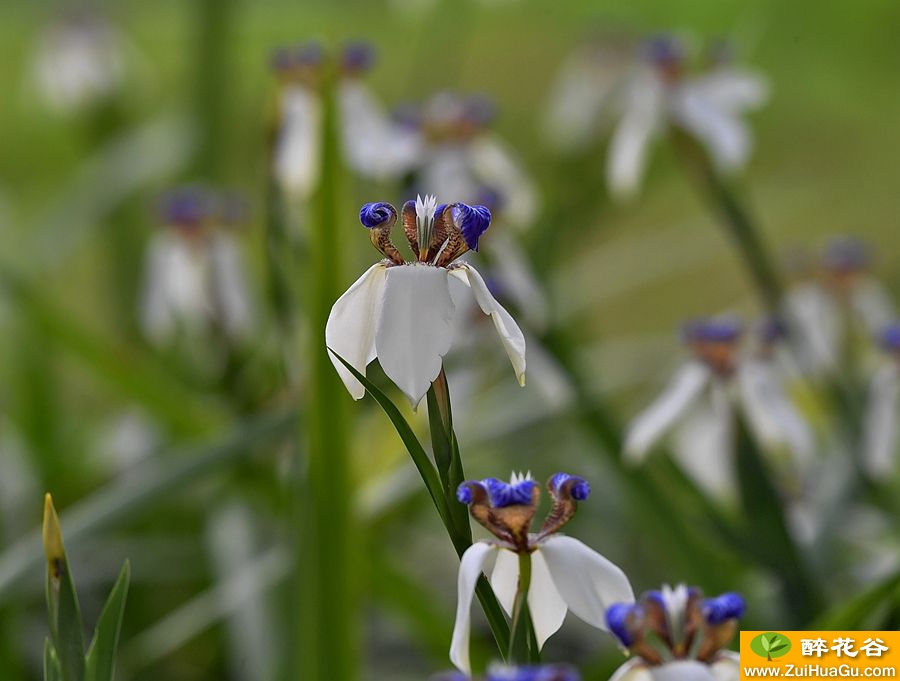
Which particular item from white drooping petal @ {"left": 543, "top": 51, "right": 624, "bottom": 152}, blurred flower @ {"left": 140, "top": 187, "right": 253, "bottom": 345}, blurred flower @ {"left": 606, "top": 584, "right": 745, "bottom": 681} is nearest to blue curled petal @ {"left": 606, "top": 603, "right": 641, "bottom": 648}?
blurred flower @ {"left": 606, "top": 584, "right": 745, "bottom": 681}

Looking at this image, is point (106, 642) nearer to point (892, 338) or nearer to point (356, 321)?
point (356, 321)

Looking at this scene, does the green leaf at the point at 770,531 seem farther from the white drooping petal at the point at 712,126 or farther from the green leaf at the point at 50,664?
the green leaf at the point at 50,664

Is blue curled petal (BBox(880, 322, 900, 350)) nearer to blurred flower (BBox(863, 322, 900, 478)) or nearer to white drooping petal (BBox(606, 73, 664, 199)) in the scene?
blurred flower (BBox(863, 322, 900, 478))

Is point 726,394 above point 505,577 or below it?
above

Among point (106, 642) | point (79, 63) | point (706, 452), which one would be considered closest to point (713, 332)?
point (706, 452)

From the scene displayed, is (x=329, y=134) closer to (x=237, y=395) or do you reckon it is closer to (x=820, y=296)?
(x=237, y=395)

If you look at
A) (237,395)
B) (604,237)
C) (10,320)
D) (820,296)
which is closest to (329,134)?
(237,395)

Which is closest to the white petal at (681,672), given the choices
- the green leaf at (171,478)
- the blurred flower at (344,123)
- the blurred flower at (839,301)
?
the green leaf at (171,478)
